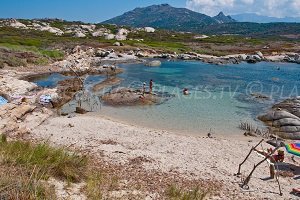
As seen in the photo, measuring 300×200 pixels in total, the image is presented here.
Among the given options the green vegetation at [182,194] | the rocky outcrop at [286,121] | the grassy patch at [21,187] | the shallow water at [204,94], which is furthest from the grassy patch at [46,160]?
the rocky outcrop at [286,121]

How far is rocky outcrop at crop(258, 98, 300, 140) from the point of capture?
24906mm

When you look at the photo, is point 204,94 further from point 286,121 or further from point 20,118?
point 20,118

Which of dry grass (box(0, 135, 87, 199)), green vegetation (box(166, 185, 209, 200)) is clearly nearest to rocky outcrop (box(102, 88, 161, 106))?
dry grass (box(0, 135, 87, 199))

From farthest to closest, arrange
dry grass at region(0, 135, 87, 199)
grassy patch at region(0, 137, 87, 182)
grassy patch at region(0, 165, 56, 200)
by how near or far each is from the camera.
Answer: grassy patch at region(0, 137, 87, 182) < dry grass at region(0, 135, 87, 199) < grassy patch at region(0, 165, 56, 200)

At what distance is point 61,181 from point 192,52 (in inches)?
3245

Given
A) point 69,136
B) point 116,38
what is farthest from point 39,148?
point 116,38

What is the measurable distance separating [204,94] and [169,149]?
70.0ft

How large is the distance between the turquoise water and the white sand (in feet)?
9.56

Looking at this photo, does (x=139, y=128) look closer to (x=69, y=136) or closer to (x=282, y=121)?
(x=69, y=136)

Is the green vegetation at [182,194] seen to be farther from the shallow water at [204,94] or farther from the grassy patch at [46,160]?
the shallow water at [204,94]

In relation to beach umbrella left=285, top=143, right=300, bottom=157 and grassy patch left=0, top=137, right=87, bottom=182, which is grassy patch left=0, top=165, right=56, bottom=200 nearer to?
grassy patch left=0, top=137, right=87, bottom=182

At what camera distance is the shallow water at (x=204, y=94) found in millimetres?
27672

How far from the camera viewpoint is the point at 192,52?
3607 inches

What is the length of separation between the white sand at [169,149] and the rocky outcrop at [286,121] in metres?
3.38
